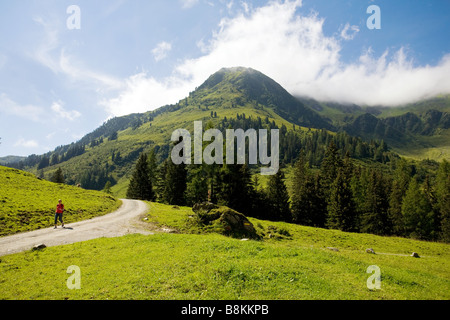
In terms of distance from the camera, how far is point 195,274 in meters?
13.1

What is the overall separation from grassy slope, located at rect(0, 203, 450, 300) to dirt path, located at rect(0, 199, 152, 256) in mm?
2883

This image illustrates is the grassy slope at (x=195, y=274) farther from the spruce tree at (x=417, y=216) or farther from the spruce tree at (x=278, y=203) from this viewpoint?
the spruce tree at (x=417, y=216)

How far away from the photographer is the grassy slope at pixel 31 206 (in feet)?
85.8

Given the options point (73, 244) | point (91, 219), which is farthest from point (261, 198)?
point (73, 244)

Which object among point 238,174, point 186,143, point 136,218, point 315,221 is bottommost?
point 315,221

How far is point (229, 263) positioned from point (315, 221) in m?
58.1

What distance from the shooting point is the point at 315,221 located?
6462 cm

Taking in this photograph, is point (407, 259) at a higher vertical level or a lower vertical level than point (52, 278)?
lower

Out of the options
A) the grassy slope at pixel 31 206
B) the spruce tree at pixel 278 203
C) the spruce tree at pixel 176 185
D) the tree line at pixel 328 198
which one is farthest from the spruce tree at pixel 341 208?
the grassy slope at pixel 31 206

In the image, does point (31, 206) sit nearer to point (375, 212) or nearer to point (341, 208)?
point (341, 208)

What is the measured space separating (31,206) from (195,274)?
110 ft

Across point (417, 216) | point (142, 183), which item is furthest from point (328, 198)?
point (142, 183)

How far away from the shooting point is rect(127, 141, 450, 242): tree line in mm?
53562
